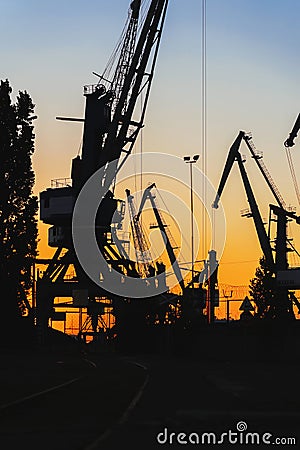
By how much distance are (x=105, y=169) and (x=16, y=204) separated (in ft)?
115

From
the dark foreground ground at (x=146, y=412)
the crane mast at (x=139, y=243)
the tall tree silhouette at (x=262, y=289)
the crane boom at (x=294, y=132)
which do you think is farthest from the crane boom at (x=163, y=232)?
the dark foreground ground at (x=146, y=412)

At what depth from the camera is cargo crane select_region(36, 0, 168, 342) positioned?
9231cm

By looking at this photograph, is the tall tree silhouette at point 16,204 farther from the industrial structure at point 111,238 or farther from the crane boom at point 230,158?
the crane boom at point 230,158

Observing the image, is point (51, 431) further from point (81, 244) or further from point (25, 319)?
point (81, 244)

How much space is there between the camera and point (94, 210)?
3762 inches

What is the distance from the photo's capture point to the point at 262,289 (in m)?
99.3

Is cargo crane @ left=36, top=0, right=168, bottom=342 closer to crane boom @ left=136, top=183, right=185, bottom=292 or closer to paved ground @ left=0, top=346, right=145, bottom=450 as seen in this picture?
crane boom @ left=136, top=183, right=185, bottom=292

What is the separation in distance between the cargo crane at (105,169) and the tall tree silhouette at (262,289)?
15.2m

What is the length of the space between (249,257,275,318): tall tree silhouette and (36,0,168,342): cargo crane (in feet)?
49.8

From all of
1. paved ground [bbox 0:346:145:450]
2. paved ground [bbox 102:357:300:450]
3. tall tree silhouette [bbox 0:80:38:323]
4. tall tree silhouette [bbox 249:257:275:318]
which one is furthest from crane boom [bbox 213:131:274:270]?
paved ground [bbox 102:357:300:450]

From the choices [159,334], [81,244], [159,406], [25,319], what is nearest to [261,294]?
[159,334]

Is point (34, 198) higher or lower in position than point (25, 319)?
higher

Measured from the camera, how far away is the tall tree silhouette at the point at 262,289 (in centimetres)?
9469

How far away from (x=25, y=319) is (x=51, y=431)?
4759 cm
